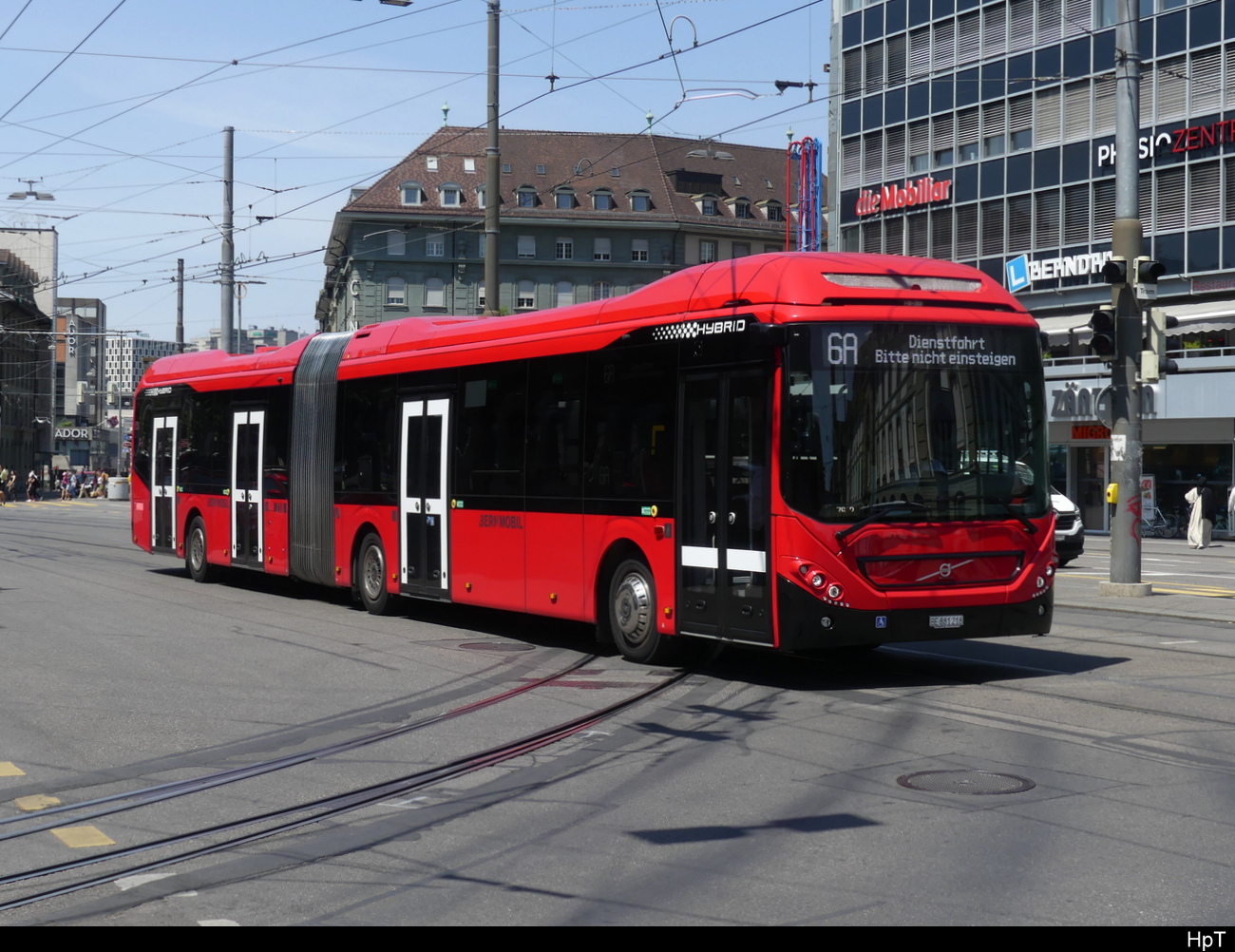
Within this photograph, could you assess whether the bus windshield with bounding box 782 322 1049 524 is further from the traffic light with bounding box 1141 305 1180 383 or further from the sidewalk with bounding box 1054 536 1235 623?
the traffic light with bounding box 1141 305 1180 383

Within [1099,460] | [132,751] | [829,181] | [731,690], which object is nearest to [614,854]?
[132,751]

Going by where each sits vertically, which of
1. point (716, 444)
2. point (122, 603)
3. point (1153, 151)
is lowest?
point (122, 603)

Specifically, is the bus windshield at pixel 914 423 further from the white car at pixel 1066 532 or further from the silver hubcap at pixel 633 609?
the white car at pixel 1066 532

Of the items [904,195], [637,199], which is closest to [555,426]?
[904,195]

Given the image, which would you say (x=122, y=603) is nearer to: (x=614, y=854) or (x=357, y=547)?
(x=357, y=547)

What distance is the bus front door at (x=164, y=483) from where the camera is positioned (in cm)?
2284

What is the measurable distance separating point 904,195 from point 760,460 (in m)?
37.5

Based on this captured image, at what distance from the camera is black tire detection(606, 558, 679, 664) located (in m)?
12.2

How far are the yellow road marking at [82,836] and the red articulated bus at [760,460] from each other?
5247 millimetres

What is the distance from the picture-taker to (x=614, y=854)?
241 inches

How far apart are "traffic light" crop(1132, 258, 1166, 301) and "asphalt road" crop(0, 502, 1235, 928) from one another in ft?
17.6

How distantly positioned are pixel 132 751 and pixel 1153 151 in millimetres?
35810

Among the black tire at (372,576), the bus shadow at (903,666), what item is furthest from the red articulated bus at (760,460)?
the black tire at (372,576)

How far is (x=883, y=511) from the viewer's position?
35.4 feet
